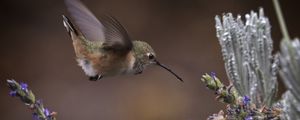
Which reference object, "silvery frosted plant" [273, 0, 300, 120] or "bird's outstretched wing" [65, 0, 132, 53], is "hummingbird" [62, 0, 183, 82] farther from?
"silvery frosted plant" [273, 0, 300, 120]

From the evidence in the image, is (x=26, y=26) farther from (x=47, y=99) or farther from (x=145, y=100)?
(x=145, y=100)

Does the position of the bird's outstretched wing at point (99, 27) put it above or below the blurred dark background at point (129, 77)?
below

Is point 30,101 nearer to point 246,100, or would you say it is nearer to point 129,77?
point 246,100

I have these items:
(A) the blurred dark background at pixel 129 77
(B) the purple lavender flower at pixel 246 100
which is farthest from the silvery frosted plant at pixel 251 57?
(A) the blurred dark background at pixel 129 77

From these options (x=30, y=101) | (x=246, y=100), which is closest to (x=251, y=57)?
(x=246, y=100)

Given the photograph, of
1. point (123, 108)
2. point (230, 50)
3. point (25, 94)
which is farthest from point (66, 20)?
point (123, 108)

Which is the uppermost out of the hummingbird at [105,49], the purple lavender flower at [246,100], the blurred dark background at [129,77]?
the blurred dark background at [129,77]

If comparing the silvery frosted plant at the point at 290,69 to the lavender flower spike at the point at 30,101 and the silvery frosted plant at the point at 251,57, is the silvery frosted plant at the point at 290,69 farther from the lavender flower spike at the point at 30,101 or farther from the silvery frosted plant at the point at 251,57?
the lavender flower spike at the point at 30,101
